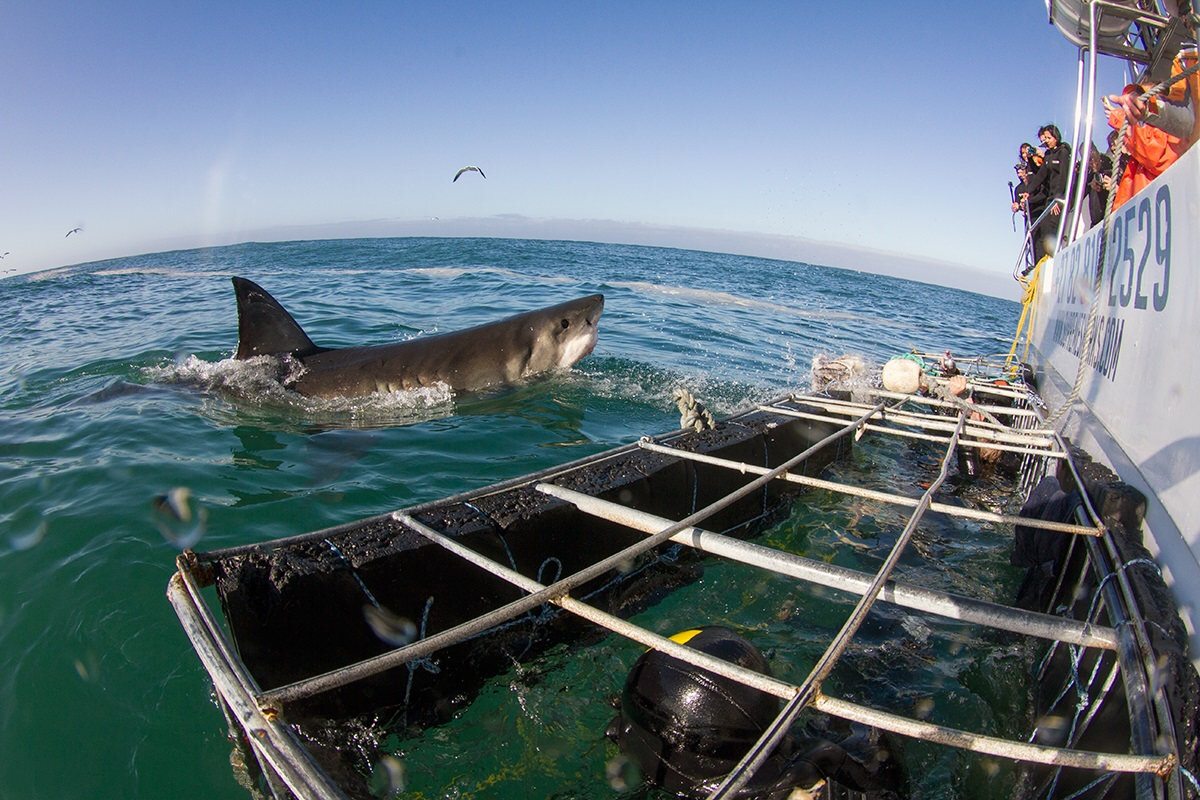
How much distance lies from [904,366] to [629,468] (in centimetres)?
376

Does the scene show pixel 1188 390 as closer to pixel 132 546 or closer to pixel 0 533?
pixel 132 546

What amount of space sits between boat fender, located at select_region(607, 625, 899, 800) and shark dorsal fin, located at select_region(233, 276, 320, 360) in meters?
5.56

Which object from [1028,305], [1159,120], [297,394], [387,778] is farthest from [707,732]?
[1028,305]

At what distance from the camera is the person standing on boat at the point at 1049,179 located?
8.82m

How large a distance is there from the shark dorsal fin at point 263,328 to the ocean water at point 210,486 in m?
0.26

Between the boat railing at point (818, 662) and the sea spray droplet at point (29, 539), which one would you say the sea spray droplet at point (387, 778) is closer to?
the boat railing at point (818, 662)

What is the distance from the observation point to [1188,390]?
7.97 ft

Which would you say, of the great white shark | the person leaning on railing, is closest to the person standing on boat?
the person leaning on railing

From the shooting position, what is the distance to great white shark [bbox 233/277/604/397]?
Result: 6367 mm

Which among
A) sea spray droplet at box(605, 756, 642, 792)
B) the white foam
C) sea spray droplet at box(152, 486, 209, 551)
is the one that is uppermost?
the white foam

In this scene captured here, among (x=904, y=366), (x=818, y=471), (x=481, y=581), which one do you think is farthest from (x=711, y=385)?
(x=481, y=581)

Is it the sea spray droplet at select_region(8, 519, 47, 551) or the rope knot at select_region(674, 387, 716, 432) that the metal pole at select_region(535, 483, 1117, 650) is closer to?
the rope knot at select_region(674, 387, 716, 432)

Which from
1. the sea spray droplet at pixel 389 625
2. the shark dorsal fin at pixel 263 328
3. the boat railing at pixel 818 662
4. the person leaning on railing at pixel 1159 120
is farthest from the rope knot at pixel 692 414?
the shark dorsal fin at pixel 263 328

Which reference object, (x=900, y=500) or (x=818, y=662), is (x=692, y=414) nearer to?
(x=900, y=500)
